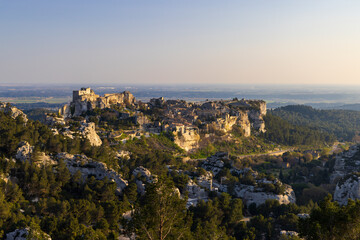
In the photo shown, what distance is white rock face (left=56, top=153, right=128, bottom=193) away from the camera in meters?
34.2

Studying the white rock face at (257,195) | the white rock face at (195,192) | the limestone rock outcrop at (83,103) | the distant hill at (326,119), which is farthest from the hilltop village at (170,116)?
the distant hill at (326,119)

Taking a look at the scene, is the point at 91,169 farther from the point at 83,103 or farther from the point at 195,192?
the point at 83,103

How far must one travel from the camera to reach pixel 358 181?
126 feet

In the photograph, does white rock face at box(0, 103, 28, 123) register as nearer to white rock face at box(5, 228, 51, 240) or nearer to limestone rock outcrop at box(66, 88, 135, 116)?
limestone rock outcrop at box(66, 88, 135, 116)

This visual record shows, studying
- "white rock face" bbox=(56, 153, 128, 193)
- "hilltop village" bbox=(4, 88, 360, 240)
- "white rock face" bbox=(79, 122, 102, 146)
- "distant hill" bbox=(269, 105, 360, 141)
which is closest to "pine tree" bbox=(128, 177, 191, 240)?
"hilltop village" bbox=(4, 88, 360, 240)

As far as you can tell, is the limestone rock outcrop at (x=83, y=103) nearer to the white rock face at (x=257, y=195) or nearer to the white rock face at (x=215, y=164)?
the white rock face at (x=215, y=164)

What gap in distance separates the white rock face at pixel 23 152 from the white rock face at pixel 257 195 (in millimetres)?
26388

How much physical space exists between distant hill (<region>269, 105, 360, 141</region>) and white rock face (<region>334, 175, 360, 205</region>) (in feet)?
267

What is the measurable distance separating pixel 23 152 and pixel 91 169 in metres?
7.53

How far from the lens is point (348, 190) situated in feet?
127

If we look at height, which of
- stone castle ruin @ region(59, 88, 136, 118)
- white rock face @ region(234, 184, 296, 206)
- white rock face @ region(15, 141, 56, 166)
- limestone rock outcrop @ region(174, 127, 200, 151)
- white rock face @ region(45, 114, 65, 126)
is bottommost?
white rock face @ region(234, 184, 296, 206)

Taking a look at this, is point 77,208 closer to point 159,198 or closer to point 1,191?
point 1,191

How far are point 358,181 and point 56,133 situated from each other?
134 ft

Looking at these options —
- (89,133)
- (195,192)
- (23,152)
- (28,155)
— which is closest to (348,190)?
(195,192)
